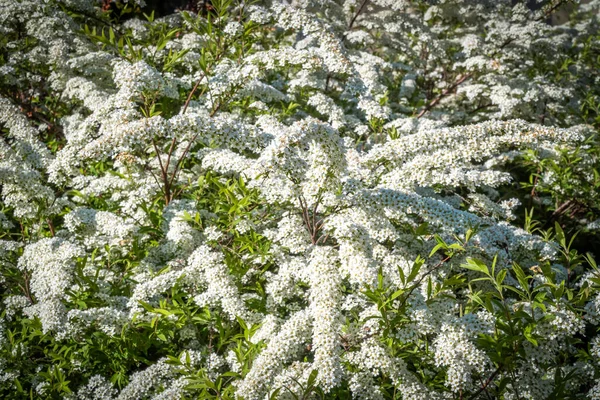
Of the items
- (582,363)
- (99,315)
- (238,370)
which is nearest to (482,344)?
(582,363)

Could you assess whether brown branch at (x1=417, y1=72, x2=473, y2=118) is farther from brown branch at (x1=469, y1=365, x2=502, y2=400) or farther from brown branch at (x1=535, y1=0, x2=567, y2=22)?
brown branch at (x1=469, y1=365, x2=502, y2=400)

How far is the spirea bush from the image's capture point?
277 centimetres

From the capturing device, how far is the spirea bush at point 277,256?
2.77m

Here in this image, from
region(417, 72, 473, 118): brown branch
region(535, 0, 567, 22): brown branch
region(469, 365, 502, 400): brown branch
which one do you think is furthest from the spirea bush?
region(535, 0, 567, 22): brown branch

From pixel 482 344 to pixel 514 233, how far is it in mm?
1555

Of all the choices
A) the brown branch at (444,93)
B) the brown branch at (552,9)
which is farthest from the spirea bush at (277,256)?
the brown branch at (552,9)

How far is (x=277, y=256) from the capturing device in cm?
361

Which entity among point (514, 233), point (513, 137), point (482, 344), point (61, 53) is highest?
point (61, 53)

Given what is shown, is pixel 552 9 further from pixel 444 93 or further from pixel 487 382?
pixel 487 382

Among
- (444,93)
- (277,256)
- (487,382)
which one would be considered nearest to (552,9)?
(444,93)

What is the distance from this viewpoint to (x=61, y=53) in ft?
18.5

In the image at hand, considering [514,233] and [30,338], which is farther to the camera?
[514,233]

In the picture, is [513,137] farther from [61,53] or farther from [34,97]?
[34,97]

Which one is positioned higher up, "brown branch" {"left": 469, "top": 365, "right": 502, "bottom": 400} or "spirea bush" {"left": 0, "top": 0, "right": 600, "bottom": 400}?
"spirea bush" {"left": 0, "top": 0, "right": 600, "bottom": 400}
